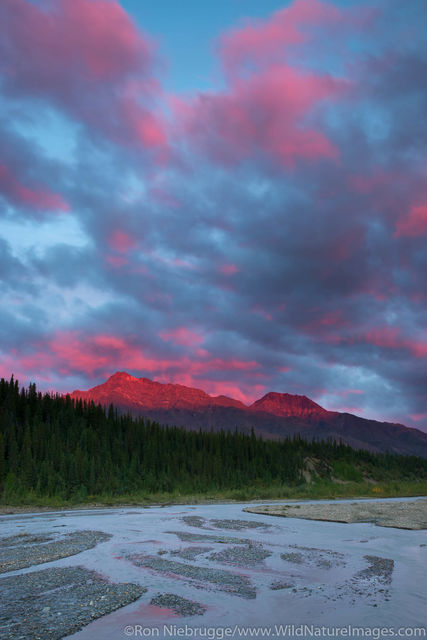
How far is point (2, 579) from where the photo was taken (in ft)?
46.9

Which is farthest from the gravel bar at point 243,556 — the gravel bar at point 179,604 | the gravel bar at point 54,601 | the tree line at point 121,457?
the tree line at point 121,457

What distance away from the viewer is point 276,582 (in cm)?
1395

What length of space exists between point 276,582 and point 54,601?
6224 mm

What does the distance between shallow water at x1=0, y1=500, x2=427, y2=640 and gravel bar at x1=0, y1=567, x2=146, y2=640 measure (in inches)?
16.8

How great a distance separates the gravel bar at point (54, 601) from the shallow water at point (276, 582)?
0.43 metres

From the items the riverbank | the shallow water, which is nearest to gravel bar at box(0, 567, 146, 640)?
the shallow water

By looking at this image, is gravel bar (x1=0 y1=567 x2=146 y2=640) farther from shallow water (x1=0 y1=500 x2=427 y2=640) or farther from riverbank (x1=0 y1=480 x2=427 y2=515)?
riverbank (x1=0 y1=480 x2=427 y2=515)

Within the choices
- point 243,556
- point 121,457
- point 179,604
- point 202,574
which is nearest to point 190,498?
point 121,457

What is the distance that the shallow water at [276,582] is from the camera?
10.0m

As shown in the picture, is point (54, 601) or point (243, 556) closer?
point (54, 601)

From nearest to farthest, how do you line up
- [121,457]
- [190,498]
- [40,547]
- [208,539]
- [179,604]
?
[179,604]
[40,547]
[208,539]
[190,498]
[121,457]

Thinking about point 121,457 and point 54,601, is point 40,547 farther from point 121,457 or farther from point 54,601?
point 121,457

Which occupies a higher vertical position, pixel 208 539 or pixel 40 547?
pixel 208 539

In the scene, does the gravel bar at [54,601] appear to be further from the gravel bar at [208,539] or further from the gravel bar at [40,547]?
the gravel bar at [208,539]
